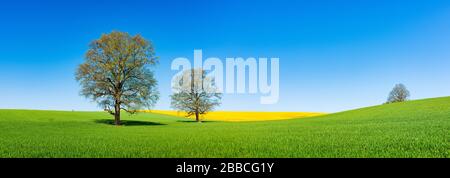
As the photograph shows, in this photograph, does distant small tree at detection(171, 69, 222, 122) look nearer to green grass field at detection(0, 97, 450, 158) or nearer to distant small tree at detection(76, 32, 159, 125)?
distant small tree at detection(76, 32, 159, 125)

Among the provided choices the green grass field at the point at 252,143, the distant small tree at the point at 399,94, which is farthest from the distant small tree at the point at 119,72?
the distant small tree at the point at 399,94

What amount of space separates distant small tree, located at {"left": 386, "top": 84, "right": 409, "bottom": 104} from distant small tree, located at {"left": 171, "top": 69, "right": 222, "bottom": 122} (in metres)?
70.0

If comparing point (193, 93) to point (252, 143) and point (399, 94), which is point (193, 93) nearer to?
point (252, 143)

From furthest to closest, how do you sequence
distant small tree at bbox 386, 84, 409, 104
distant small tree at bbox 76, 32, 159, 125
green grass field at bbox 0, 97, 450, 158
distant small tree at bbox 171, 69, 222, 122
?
distant small tree at bbox 386, 84, 409, 104 < distant small tree at bbox 171, 69, 222, 122 < distant small tree at bbox 76, 32, 159, 125 < green grass field at bbox 0, 97, 450, 158

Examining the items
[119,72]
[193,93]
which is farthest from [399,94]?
[119,72]

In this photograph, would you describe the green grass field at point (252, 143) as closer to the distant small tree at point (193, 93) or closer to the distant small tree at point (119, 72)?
the distant small tree at point (119, 72)

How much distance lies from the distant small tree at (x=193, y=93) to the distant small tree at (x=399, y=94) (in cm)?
7004

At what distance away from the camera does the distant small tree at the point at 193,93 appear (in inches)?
2569

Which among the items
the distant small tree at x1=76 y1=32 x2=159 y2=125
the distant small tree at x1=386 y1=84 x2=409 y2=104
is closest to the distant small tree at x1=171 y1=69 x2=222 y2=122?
the distant small tree at x1=76 y1=32 x2=159 y2=125

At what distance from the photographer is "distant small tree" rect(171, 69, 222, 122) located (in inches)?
2569
